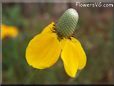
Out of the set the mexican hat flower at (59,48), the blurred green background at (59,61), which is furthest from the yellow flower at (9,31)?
the mexican hat flower at (59,48)

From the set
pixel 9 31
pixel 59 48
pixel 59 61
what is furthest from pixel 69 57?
pixel 9 31

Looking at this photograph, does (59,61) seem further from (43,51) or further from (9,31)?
(43,51)

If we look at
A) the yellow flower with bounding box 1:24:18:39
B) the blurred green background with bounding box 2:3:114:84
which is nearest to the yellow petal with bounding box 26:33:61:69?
the blurred green background with bounding box 2:3:114:84

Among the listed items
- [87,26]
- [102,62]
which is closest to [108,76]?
[102,62]

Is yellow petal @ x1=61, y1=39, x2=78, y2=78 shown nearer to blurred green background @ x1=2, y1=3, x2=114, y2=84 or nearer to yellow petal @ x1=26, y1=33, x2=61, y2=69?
yellow petal @ x1=26, y1=33, x2=61, y2=69

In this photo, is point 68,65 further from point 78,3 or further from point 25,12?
point 25,12

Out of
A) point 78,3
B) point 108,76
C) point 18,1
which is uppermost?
point 78,3
